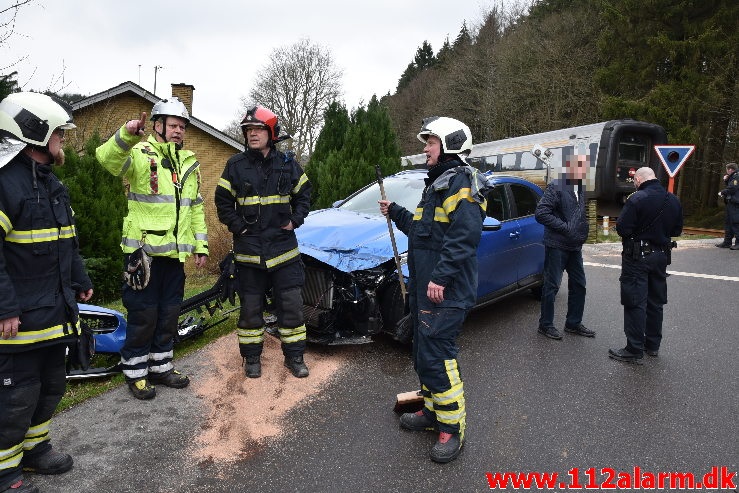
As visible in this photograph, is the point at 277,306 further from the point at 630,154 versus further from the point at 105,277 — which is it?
the point at 630,154

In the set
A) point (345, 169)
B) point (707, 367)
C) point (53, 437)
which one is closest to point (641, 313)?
point (707, 367)

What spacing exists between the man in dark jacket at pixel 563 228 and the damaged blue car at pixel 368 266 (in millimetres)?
472

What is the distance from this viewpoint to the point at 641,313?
4.59 meters

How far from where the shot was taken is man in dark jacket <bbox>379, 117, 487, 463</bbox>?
117 inches

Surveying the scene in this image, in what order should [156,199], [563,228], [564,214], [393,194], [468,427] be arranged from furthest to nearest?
[393,194], [564,214], [563,228], [156,199], [468,427]

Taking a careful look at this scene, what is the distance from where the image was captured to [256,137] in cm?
392

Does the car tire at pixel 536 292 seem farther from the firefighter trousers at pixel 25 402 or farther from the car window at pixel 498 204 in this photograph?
the firefighter trousers at pixel 25 402

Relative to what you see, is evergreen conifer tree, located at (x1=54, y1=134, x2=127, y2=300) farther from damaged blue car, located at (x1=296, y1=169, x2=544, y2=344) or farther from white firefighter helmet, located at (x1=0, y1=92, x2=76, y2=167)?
white firefighter helmet, located at (x1=0, y1=92, x2=76, y2=167)

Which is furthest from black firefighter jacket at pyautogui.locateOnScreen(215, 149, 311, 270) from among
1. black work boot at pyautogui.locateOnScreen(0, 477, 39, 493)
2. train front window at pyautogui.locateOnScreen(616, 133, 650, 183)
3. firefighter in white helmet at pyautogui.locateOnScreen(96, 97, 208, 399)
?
train front window at pyautogui.locateOnScreen(616, 133, 650, 183)

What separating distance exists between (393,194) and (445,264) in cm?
264

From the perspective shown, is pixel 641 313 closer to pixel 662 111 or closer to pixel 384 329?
pixel 384 329

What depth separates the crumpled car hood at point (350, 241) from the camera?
4301 mm

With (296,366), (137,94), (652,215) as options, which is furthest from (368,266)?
(137,94)

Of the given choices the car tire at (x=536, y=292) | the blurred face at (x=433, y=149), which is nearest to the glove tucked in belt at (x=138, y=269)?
the blurred face at (x=433, y=149)
